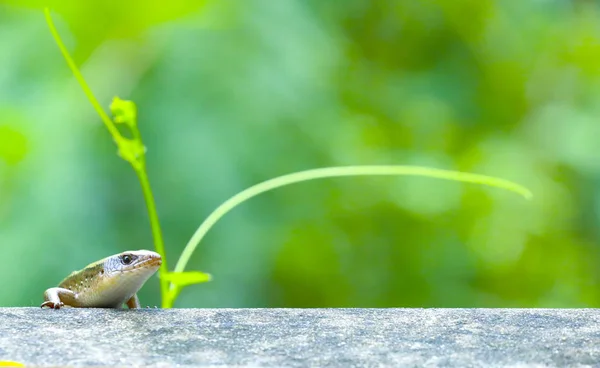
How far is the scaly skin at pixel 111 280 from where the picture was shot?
4.70 ft

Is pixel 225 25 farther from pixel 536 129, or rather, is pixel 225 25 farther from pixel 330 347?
pixel 330 347

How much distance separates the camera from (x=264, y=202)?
83.2 inches

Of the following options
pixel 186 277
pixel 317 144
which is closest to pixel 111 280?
pixel 186 277

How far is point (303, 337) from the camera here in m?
1.02

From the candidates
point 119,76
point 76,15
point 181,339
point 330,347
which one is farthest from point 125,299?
point 76,15

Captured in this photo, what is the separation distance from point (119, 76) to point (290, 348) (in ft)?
4.22

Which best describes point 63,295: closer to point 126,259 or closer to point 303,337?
point 126,259

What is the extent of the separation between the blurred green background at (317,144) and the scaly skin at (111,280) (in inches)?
19.4

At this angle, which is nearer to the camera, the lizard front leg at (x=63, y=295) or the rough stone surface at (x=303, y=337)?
the rough stone surface at (x=303, y=337)

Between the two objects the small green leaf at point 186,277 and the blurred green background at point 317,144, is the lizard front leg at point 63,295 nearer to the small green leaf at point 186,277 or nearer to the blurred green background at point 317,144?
the small green leaf at point 186,277

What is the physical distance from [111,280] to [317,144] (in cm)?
83

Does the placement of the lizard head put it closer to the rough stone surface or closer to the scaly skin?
the scaly skin

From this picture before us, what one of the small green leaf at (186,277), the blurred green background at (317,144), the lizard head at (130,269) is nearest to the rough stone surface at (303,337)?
the small green leaf at (186,277)

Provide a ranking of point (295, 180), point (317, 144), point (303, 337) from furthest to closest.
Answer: point (317, 144) < point (295, 180) < point (303, 337)
